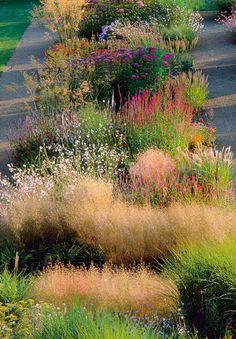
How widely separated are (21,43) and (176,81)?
6995 millimetres

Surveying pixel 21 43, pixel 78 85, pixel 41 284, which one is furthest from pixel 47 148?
pixel 21 43

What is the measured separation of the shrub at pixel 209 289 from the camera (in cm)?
485

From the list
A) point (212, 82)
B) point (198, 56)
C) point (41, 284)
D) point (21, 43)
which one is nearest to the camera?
point (41, 284)

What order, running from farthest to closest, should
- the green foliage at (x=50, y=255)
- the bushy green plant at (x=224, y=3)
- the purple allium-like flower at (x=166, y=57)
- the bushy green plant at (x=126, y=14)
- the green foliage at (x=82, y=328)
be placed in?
the bushy green plant at (x=224, y=3) → the bushy green plant at (x=126, y=14) → the purple allium-like flower at (x=166, y=57) → the green foliage at (x=50, y=255) → the green foliage at (x=82, y=328)

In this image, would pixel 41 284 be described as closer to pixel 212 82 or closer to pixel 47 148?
pixel 47 148

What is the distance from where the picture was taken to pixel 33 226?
6492 millimetres

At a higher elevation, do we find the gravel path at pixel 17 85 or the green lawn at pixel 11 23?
the gravel path at pixel 17 85

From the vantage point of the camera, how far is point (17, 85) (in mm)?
12492

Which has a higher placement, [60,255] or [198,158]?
[198,158]

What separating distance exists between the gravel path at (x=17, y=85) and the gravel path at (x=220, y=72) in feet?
8.60

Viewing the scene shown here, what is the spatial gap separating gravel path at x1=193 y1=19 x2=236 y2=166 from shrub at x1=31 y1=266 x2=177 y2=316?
3.70m

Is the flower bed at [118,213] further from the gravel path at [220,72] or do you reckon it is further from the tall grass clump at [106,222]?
the gravel path at [220,72]

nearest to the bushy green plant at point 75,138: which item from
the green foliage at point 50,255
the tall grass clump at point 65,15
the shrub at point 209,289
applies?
the green foliage at point 50,255

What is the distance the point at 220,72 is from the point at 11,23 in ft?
28.1
